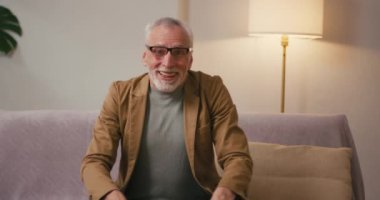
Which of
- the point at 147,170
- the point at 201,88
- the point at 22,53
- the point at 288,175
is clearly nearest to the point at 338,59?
the point at 288,175

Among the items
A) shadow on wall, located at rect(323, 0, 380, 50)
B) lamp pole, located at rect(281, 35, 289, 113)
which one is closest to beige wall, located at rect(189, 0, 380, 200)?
shadow on wall, located at rect(323, 0, 380, 50)

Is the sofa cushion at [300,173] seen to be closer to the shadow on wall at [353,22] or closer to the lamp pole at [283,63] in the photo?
the lamp pole at [283,63]

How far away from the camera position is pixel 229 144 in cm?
179

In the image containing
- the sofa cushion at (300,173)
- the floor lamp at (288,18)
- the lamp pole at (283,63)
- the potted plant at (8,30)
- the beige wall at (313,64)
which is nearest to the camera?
the sofa cushion at (300,173)

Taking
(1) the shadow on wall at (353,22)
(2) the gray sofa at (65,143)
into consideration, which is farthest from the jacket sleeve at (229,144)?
(1) the shadow on wall at (353,22)

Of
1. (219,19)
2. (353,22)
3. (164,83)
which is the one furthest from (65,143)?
(353,22)

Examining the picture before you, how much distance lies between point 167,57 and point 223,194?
0.50 m

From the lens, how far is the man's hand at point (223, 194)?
1646mm

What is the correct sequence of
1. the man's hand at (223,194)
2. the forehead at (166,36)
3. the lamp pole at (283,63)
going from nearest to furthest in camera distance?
the man's hand at (223,194), the forehead at (166,36), the lamp pole at (283,63)

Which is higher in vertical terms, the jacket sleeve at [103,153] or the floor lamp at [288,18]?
the floor lamp at [288,18]

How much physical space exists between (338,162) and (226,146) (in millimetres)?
644

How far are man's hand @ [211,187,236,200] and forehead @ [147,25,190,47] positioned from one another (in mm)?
511

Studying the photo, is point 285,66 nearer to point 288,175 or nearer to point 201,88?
point 288,175

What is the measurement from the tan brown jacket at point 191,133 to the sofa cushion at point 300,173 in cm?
39
